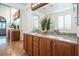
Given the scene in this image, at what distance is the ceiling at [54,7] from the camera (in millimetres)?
1863

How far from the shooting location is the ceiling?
6.11ft

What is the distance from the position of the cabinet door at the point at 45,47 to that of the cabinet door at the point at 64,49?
19cm

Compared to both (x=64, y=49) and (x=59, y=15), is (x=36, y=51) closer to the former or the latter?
(x=64, y=49)

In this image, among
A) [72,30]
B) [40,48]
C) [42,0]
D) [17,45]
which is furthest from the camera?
[40,48]

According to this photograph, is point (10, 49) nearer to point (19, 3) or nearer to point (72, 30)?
point (19, 3)

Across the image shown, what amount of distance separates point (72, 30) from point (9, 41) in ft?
3.80

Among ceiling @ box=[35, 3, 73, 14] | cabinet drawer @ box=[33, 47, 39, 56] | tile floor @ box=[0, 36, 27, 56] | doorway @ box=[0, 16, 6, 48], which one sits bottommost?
cabinet drawer @ box=[33, 47, 39, 56]

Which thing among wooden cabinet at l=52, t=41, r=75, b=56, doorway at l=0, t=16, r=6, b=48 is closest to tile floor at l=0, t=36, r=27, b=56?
doorway at l=0, t=16, r=6, b=48

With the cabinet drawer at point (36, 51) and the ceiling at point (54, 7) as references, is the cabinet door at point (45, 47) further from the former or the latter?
the ceiling at point (54, 7)

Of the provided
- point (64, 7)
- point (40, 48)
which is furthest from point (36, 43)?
point (64, 7)

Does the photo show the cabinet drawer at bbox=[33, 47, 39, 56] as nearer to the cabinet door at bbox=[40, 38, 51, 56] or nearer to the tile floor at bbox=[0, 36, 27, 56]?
the cabinet door at bbox=[40, 38, 51, 56]

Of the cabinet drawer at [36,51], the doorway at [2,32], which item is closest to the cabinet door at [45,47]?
the cabinet drawer at [36,51]

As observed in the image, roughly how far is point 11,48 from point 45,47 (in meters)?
0.65

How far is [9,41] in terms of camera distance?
2.05 metres
